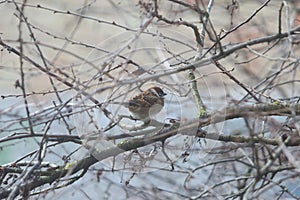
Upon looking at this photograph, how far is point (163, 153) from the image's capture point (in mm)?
1610

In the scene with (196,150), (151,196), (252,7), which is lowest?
(151,196)

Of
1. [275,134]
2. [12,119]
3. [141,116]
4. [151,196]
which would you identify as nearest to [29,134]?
[12,119]

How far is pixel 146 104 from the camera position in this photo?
5.31 feet

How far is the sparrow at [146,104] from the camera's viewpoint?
1590mm

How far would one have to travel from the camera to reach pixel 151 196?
1736 millimetres

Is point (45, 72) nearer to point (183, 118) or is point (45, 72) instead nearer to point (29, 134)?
point (29, 134)

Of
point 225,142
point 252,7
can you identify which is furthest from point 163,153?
point 252,7

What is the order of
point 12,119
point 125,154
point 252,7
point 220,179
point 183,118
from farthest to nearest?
point 252,7
point 220,179
point 125,154
point 183,118
point 12,119

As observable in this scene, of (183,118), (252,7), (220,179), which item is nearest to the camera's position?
(183,118)

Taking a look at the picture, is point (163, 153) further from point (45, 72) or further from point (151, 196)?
point (45, 72)

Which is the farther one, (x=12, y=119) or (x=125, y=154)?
(x=125, y=154)

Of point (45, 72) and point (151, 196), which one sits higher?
point (45, 72)

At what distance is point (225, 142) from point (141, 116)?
30 centimetres

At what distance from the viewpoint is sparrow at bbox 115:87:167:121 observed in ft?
5.22
